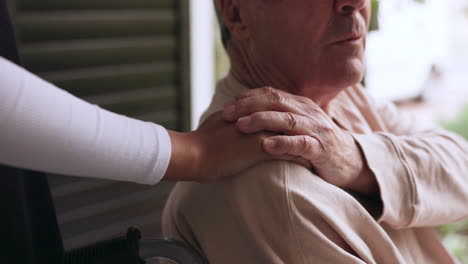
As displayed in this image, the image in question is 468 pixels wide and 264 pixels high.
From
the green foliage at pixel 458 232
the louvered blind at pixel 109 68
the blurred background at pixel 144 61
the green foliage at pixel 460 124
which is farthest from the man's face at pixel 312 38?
the green foliage at pixel 460 124

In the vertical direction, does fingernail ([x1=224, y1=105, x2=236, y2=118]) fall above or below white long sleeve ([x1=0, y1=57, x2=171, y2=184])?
below

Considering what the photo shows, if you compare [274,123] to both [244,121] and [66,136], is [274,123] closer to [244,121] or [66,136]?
[244,121]

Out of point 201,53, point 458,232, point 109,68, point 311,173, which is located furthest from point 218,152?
point 458,232

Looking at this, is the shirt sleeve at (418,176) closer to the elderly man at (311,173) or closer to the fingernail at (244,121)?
the elderly man at (311,173)

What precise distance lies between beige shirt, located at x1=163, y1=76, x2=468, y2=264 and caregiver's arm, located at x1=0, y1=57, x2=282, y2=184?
120mm

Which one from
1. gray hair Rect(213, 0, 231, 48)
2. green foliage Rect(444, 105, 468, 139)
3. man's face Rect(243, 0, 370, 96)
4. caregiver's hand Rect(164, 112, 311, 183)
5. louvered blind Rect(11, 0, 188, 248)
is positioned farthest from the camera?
green foliage Rect(444, 105, 468, 139)

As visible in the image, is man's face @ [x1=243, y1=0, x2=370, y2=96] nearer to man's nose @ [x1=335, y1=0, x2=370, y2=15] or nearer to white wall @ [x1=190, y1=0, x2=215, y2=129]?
man's nose @ [x1=335, y1=0, x2=370, y2=15]

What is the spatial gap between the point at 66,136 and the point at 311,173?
17.3 inches

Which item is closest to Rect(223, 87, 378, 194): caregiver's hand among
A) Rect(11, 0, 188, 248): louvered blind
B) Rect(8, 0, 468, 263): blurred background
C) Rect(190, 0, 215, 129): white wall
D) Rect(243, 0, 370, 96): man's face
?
Rect(243, 0, 370, 96): man's face

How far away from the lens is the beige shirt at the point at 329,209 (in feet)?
2.73

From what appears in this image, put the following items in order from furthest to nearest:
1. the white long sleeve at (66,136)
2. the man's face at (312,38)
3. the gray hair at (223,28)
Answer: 1. the gray hair at (223,28)
2. the man's face at (312,38)
3. the white long sleeve at (66,136)

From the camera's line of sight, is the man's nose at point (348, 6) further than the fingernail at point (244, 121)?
Yes

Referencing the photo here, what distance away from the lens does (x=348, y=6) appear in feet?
3.09

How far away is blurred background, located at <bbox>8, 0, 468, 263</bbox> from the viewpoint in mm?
2117
